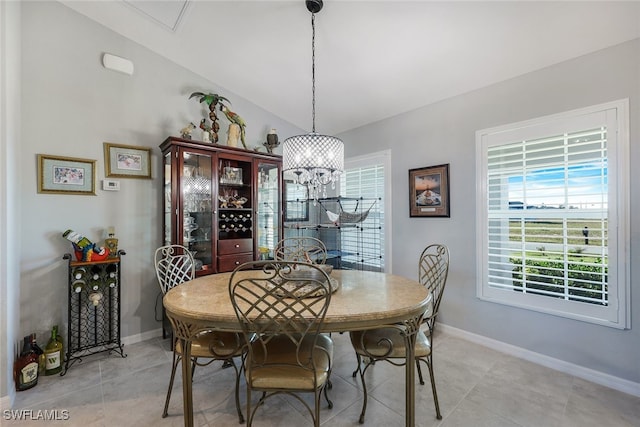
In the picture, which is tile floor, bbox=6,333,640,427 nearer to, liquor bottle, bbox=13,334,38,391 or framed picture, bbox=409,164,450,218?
liquor bottle, bbox=13,334,38,391

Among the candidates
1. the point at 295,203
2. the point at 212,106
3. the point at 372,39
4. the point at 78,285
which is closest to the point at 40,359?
the point at 78,285

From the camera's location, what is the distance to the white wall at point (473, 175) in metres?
1.92

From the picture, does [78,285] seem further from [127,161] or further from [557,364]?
[557,364]

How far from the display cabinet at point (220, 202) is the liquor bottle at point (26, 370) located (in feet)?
3.99

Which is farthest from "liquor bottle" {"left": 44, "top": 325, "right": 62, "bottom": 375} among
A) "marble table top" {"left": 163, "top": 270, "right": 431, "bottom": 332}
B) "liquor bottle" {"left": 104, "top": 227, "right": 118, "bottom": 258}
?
"marble table top" {"left": 163, "top": 270, "right": 431, "bottom": 332}

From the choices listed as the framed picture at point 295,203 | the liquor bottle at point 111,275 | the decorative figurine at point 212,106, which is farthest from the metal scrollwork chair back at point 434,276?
the liquor bottle at point 111,275

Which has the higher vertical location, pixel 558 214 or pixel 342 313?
pixel 558 214

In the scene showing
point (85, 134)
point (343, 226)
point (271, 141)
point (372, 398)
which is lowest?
point (372, 398)

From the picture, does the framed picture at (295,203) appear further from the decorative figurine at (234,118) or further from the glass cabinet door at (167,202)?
the glass cabinet door at (167,202)

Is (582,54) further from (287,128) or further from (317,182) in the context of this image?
(287,128)

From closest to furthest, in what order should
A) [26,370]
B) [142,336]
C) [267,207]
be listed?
[26,370]
[142,336]
[267,207]

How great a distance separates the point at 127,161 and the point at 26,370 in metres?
1.78

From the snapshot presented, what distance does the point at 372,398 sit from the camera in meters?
1.87

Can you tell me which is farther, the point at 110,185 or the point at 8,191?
the point at 110,185
